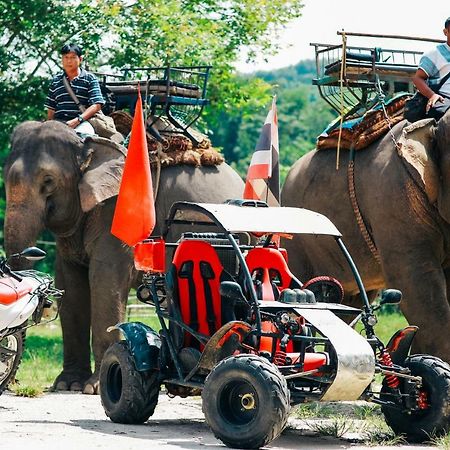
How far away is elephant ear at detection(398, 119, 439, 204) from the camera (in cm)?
1162

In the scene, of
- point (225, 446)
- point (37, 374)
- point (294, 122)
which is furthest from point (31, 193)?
point (294, 122)

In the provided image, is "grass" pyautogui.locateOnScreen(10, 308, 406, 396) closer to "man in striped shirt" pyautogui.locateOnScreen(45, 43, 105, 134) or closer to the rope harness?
the rope harness

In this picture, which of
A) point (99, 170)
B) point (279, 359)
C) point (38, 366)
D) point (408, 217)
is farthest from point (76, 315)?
point (279, 359)

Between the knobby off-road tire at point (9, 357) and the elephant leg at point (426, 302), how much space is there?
128 inches

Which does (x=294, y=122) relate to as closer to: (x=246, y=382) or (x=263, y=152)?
(x=263, y=152)

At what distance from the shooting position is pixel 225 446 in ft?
29.4

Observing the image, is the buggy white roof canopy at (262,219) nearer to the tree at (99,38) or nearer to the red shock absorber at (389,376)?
the red shock absorber at (389,376)

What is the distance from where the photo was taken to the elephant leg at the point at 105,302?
13.2 meters

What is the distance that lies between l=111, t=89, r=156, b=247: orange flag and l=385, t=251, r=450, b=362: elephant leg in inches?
91.9

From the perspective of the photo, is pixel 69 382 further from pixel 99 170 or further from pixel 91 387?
pixel 99 170

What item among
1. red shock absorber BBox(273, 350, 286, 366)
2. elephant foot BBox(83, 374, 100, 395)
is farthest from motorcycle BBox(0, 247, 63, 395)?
red shock absorber BBox(273, 350, 286, 366)

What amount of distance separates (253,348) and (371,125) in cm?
412

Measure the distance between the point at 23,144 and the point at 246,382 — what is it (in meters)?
5.18

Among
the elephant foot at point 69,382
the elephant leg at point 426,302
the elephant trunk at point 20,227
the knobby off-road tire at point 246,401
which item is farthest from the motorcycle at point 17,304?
the elephant leg at point 426,302
